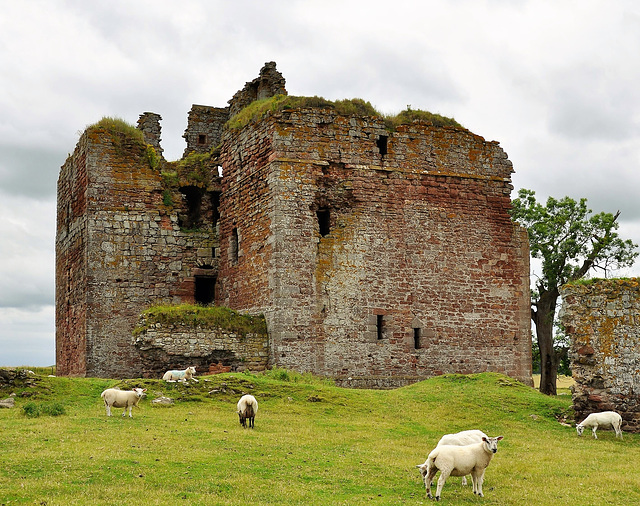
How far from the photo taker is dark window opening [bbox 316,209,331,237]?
2284cm

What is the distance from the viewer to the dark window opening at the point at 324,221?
74.9ft

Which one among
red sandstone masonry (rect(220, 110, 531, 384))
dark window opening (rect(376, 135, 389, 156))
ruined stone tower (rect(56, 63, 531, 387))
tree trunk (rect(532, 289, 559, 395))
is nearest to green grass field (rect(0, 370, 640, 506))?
red sandstone masonry (rect(220, 110, 531, 384))

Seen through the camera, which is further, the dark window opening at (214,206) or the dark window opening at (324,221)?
the dark window opening at (214,206)

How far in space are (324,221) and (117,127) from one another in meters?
7.64

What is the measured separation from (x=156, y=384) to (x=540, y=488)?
9141 mm

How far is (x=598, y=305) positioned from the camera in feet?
56.0

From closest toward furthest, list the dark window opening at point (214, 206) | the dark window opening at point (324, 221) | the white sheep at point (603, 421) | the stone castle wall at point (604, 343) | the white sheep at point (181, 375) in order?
the white sheep at point (603, 421)
the stone castle wall at point (604, 343)
the white sheep at point (181, 375)
the dark window opening at point (324, 221)
the dark window opening at point (214, 206)

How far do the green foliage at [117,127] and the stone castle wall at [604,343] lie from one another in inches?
580

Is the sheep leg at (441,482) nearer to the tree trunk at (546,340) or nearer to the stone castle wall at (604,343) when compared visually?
the stone castle wall at (604,343)

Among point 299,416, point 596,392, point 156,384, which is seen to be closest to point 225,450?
point 299,416

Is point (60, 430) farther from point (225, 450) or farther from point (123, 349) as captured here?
point (123, 349)

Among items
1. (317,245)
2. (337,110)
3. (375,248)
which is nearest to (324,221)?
(317,245)

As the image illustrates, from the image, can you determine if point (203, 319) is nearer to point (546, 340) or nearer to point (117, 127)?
point (117, 127)

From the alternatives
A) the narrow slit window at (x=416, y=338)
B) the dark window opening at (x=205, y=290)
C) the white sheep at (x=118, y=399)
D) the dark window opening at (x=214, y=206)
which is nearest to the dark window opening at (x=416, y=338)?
the narrow slit window at (x=416, y=338)
